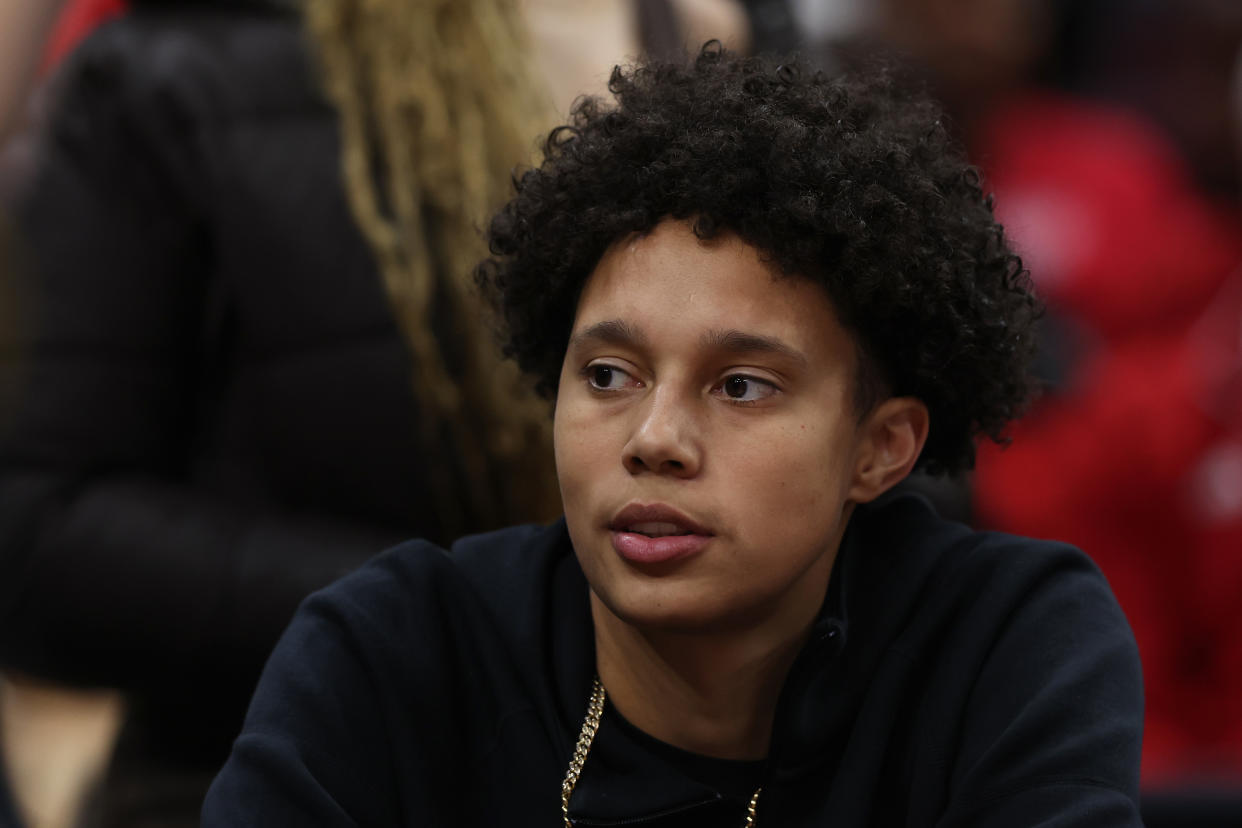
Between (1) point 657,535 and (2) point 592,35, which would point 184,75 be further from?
(1) point 657,535

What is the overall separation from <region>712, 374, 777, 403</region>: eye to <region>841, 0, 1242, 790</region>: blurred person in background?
4.50 feet

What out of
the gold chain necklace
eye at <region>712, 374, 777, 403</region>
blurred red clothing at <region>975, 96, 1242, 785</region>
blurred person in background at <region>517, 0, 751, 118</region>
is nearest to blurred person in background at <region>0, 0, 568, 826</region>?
blurred person in background at <region>517, 0, 751, 118</region>

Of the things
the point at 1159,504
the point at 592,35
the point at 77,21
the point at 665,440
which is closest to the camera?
the point at 665,440

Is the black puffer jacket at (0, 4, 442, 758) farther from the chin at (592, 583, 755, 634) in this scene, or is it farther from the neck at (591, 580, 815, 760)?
the chin at (592, 583, 755, 634)

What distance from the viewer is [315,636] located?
61.9 inches

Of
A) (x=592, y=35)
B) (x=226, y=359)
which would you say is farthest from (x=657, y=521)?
(x=592, y=35)

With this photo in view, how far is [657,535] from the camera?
1.44m

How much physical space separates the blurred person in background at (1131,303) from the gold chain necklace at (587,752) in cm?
129

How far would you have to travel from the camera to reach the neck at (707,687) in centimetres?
158

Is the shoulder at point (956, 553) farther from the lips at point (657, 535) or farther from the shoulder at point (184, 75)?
the shoulder at point (184, 75)

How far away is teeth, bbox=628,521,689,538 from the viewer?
1438 mm

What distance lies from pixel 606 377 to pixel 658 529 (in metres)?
0.17

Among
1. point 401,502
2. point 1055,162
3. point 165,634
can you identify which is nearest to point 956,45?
point 1055,162

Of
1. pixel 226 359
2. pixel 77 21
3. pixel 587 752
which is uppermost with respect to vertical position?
pixel 77 21
